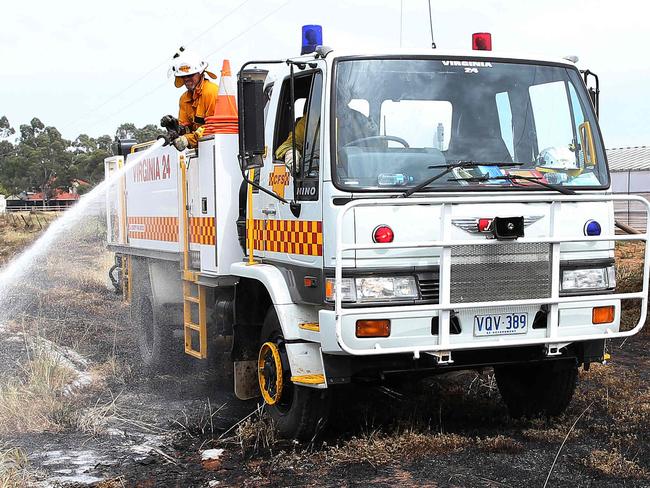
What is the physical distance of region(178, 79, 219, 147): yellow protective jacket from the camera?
7.60 m

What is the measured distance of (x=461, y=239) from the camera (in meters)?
5.04

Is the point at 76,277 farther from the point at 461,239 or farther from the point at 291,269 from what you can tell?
the point at 461,239

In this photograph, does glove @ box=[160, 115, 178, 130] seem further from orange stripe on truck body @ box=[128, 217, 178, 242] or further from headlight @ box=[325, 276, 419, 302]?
headlight @ box=[325, 276, 419, 302]

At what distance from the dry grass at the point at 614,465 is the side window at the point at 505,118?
1.92 meters

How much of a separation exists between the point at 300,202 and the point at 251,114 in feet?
2.03

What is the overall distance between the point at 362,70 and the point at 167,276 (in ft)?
12.6

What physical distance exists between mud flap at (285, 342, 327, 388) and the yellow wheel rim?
0.93ft

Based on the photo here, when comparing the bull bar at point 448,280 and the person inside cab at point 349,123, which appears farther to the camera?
the person inside cab at point 349,123

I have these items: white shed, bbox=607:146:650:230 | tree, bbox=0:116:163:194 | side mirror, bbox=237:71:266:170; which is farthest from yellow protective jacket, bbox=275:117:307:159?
tree, bbox=0:116:163:194

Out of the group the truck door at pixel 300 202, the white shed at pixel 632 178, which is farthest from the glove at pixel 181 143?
the white shed at pixel 632 178

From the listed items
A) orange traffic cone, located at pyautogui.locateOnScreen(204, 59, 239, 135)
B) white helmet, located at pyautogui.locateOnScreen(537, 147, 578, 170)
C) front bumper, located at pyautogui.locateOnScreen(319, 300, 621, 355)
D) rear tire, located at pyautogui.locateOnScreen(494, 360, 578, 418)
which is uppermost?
orange traffic cone, located at pyautogui.locateOnScreen(204, 59, 239, 135)

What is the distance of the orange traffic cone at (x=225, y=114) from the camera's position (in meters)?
6.60

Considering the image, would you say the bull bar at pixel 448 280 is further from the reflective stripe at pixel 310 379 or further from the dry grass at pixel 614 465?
the dry grass at pixel 614 465

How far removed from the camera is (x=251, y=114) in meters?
5.23
